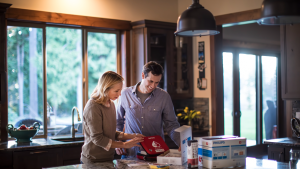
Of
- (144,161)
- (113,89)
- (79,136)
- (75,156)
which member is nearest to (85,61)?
(79,136)

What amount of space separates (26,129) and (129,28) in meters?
2.11

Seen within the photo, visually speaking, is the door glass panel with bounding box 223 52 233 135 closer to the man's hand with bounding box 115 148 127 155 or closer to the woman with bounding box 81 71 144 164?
the man's hand with bounding box 115 148 127 155

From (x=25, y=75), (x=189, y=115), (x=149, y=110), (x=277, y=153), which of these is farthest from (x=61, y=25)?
(x=277, y=153)

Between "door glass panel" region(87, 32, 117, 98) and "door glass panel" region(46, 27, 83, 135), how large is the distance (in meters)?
0.15

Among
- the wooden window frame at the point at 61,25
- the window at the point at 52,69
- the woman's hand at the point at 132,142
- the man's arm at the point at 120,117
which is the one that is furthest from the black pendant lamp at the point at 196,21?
the window at the point at 52,69

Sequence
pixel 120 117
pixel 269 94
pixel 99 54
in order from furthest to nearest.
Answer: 1. pixel 269 94
2. pixel 99 54
3. pixel 120 117

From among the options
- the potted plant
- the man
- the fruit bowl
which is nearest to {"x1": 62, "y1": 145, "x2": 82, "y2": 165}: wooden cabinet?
the fruit bowl

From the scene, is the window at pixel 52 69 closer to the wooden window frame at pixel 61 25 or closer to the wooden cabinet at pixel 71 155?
the wooden window frame at pixel 61 25

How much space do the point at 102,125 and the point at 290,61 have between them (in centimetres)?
268

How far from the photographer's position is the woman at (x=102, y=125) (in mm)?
2582

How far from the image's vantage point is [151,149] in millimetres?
2672

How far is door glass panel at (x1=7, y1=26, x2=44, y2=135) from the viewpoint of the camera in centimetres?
410

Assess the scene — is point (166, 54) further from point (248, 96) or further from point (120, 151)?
A: point (248, 96)

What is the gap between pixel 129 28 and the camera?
16.1 feet
